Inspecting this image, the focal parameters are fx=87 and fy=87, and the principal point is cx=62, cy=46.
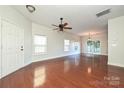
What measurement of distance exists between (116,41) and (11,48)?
17.3 ft

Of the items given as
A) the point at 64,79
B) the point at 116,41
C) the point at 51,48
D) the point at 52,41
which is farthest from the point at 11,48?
the point at 116,41

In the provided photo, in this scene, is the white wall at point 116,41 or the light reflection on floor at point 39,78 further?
the white wall at point 116,41

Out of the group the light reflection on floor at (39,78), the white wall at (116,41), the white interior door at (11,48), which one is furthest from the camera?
the white wall at (116,41)

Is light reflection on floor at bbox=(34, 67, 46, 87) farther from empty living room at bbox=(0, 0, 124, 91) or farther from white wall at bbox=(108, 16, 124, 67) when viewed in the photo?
white wall at bbox=(108, 16, 124, 67)

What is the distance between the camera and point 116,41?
4.81 meters

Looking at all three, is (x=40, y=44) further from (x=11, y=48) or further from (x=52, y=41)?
(x=11, y=48)

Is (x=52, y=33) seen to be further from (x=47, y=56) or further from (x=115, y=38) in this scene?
(x=115, y=38)

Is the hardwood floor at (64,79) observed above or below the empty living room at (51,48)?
below

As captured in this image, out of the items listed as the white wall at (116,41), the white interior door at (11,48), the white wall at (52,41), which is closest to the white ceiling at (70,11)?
the white wall at (116,41)

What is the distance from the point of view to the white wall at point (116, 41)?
Answer: 458 cm

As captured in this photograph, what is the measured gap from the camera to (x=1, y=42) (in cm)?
308

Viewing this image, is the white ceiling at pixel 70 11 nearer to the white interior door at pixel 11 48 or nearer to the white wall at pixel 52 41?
the white interior door at pixel 11 48

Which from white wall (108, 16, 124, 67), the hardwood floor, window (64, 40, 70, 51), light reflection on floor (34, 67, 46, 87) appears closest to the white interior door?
the hardwood floor

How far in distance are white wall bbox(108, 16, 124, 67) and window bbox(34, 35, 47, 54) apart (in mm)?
4565
